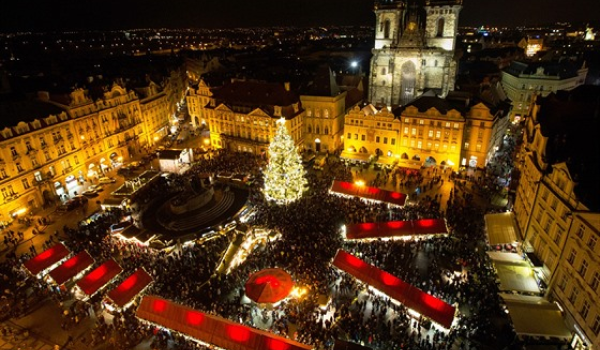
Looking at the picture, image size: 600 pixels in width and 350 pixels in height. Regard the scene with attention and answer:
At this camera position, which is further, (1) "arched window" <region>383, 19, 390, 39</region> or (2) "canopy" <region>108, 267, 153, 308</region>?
(1) "arched window" <region>383, 19, 390, 39</region>

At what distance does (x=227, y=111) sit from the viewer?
5984cm

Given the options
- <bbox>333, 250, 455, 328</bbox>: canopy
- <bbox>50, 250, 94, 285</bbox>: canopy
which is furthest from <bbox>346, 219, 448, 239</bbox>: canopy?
<bbox>50, 250, 94, 285</bbox>: canopy

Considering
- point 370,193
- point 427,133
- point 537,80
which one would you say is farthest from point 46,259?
point 537,80

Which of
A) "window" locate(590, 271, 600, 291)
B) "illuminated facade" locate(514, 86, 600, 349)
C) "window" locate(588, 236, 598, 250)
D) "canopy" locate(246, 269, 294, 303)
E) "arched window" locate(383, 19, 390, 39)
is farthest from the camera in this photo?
"arched window" locate(383, 19, 390, 39)

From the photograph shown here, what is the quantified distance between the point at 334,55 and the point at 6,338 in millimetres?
158824

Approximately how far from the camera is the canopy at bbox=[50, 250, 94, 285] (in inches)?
1183

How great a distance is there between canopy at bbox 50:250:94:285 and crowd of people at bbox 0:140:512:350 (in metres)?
1.24

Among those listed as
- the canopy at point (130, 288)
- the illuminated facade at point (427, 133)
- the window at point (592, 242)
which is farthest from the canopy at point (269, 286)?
the illuminated facade at point (427, 133)

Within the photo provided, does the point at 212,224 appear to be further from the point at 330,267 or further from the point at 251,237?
the point at 330,267

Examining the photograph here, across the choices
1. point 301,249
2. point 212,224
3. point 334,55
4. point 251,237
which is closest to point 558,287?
point 301,249

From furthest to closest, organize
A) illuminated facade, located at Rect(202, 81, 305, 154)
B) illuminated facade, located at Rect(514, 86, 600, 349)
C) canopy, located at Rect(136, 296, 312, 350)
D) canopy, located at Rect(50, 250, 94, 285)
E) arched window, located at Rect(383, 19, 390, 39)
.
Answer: arched window, located at Rect(383, 19, 390, 39), illuminated facade, located at Rect(202, 81, 305, 154), canopy, located at Rect(50, 250, 94, 285), illuminated facade, located at Rect(514, 86, 600, 349), canopy, located at Rect(136, 296, 312, 350)

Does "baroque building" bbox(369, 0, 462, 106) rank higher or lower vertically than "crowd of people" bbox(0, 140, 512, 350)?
higher

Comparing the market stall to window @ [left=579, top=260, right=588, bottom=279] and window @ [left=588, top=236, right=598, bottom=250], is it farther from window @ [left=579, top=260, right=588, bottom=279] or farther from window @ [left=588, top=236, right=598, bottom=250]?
window @ [left=588, top=236, right=598, bottom=250]

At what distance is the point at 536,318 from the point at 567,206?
8.23 m
